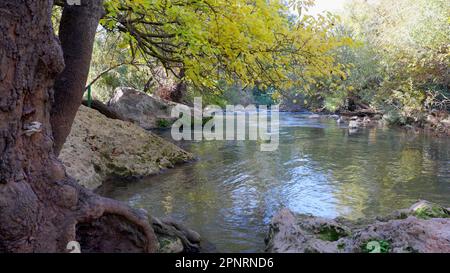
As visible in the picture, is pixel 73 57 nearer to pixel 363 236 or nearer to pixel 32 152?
pixel 32 152

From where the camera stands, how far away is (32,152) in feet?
10.5

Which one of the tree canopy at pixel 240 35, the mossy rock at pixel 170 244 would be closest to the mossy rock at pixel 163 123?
the tree canopy at pixel 240 35

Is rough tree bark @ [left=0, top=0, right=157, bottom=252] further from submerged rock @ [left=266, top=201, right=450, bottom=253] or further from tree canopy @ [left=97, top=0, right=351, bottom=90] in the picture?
submerged rock @ [left=266, top=201, right=450, bottom=253]

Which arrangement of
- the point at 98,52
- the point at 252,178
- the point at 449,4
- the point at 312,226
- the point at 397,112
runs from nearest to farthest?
the point at 312,226, the point at 252,178, the point at 449,4, the point at 98,52, the point at 397,112

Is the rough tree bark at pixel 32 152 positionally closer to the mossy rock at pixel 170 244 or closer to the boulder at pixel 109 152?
the mossy rock at pixel 170 244

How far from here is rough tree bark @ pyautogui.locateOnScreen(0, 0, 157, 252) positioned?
113 inches

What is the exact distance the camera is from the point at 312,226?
4605mm

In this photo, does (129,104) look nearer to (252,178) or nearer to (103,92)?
(103,92)

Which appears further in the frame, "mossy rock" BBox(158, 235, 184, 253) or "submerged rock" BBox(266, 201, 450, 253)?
"mossy rock" BBox(158, 235, 184, 253)

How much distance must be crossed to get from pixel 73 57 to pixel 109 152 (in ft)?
16.5

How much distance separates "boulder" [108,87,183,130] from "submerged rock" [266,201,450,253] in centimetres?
1495

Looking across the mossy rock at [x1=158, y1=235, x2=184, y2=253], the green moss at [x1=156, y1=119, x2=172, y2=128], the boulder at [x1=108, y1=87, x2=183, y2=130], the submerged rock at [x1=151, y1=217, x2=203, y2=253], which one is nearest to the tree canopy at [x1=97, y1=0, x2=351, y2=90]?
the submerged rock at [x1=151, y1=217, x2=203, y2=253]

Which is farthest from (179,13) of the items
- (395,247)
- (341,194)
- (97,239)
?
(341,194)

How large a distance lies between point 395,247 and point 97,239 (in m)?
2.80
